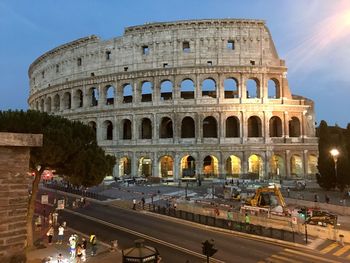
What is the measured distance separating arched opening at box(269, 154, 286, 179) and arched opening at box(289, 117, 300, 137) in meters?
5.20

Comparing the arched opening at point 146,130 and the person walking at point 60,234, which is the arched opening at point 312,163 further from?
the person walking at point 60,234

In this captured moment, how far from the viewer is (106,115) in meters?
53.9

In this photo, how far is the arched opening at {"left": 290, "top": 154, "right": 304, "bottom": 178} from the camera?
163ft

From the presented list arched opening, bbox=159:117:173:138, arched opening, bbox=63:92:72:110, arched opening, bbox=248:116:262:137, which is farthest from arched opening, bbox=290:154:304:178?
arched opening, bbox=63:92:72:110

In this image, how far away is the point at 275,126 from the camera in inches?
2119

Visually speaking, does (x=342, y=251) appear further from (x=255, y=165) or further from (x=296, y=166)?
(x=296, y=166)

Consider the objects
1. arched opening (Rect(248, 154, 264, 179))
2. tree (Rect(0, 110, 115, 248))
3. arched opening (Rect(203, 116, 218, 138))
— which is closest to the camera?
tree (Rect(0, 110, 115, 248))

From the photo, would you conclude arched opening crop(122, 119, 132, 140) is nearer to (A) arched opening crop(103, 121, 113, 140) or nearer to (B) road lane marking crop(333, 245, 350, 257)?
(A) arched opening crop(103, 121, 113, 140)

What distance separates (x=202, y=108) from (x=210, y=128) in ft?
18.6

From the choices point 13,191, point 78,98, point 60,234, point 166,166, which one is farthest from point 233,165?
point 13,191

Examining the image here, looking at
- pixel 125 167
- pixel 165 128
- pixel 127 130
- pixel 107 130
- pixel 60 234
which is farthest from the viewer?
pixel 107 130

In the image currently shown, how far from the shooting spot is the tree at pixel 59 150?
18188 millimetres

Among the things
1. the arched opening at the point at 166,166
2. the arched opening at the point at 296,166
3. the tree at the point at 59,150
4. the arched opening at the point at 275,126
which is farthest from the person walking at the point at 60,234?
the arched opening at the point at 275,126

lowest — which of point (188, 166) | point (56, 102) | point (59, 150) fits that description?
point (188, 166)
